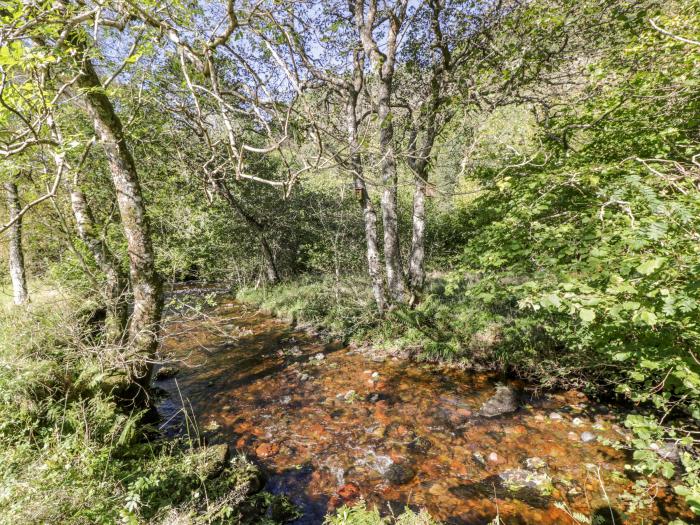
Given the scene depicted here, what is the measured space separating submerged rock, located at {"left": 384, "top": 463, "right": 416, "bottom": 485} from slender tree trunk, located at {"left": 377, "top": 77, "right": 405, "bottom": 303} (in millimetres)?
4555

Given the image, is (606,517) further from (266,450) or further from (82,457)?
(82,457)

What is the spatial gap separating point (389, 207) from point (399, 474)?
19.2ft

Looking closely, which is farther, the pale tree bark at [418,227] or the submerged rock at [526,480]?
the pale tree bark at [418,227]

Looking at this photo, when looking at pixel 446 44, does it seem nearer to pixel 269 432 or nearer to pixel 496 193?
pixel 496 193

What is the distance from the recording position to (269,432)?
542cm

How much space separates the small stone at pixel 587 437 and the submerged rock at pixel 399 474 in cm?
243

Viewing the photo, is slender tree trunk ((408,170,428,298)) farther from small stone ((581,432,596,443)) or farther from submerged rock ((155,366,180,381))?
submerged rock ((155,366,180,381))

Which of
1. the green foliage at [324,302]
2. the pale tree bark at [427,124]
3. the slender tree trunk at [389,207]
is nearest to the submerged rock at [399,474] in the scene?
the green foliage at [324,302]

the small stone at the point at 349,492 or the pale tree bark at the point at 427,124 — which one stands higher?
the pale tree bark at the point at 427,124

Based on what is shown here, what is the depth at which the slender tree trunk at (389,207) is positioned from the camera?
7.63 metres

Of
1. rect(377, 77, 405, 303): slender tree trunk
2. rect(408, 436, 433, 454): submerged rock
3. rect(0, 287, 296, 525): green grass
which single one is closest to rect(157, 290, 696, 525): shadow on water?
rect(408, 436, 433, 454): submerged rock

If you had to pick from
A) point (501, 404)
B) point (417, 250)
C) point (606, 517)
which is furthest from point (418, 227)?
point (606, 517)

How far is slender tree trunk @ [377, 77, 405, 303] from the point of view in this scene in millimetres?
7633

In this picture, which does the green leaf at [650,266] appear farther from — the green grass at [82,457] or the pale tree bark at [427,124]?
the pale tree bark at [427,124]
